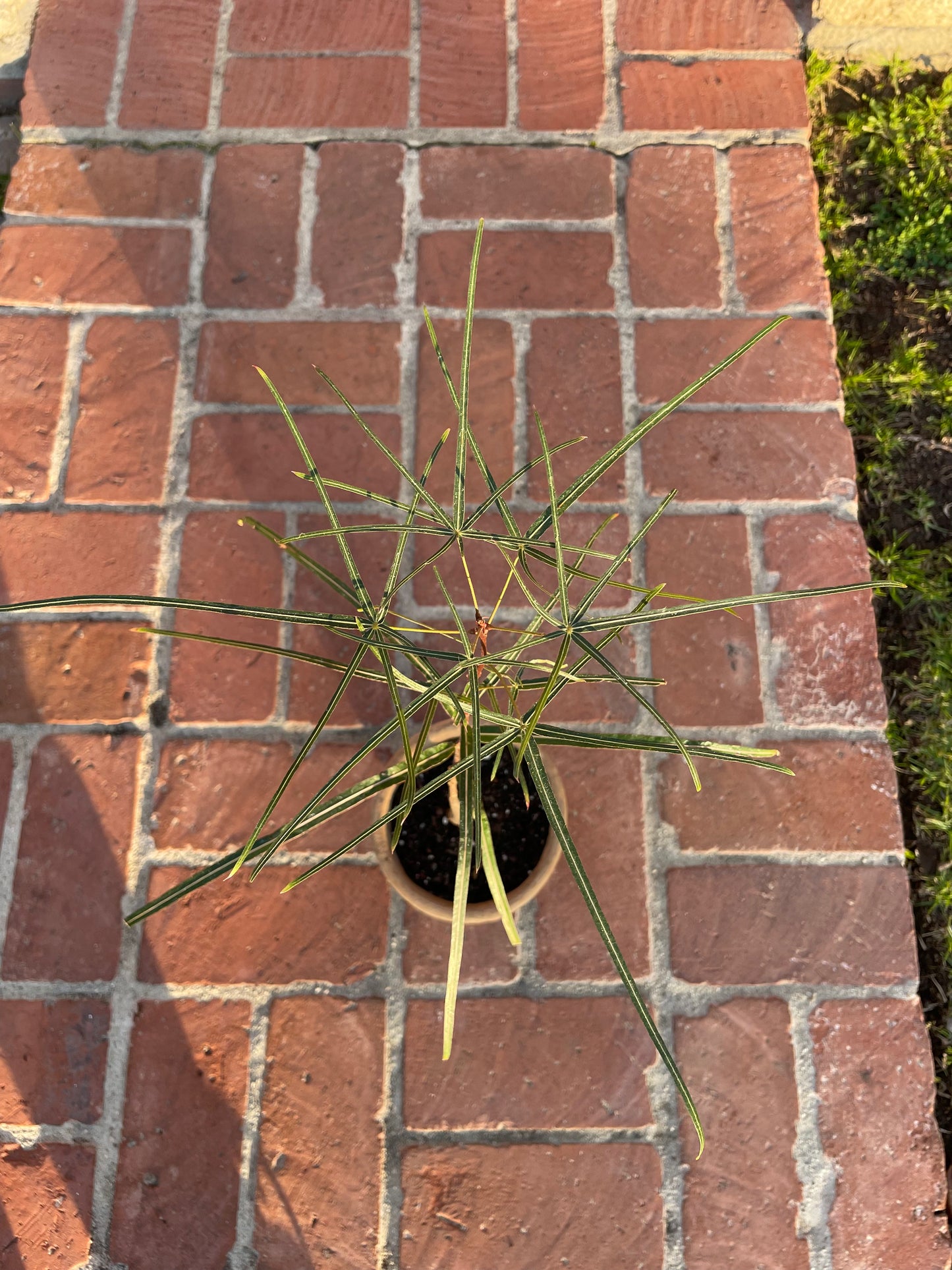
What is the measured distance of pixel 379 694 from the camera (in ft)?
4.62

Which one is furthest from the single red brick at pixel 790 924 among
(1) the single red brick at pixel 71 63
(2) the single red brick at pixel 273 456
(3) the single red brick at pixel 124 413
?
(1) the single red brick at pixel 71 63

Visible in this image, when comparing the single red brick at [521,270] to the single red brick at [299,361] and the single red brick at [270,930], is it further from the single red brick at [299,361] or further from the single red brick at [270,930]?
the single red brick at [270,930]

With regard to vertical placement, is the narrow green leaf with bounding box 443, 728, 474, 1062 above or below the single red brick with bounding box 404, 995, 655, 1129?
above

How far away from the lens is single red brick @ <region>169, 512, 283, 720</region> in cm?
141

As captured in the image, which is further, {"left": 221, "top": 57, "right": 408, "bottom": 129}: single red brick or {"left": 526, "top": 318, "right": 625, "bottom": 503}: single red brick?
{"left": 221, "top": 57, "right": 408, "bottom": 129}: single red brick

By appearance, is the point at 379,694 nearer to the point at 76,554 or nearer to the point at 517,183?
the point at 76,554

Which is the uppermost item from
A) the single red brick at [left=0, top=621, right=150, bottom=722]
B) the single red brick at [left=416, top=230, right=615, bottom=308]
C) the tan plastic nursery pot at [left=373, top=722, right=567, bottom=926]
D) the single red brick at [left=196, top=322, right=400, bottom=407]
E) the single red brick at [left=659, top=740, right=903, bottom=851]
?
the single red brick at [left=416, top=230, right=615, bottom=308]

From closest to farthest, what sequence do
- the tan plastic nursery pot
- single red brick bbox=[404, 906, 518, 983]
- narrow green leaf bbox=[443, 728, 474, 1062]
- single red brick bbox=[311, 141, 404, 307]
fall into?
narrow green leaf bbox=[443, 728, 474, 1062], the tan plastic nursery pot, single red brick bbox=[404, 906, 518, 983], single red brick bbox=[311, 141, 404, 307]

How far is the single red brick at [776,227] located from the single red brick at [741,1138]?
112cm

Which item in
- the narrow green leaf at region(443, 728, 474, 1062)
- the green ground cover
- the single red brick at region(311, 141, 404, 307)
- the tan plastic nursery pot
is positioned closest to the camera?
the narrow green leaf at region(443, 728, 474, 1062)

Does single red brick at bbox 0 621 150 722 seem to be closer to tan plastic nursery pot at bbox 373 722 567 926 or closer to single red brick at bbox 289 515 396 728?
single red brick at bbox 289 515 396 728

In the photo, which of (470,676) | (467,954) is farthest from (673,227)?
(467,954)

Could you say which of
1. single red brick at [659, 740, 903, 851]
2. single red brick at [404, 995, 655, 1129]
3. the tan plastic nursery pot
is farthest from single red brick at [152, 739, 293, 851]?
single red brick at [659, 740, 903, 851]

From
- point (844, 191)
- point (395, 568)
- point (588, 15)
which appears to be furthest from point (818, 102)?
point (395, 568)
